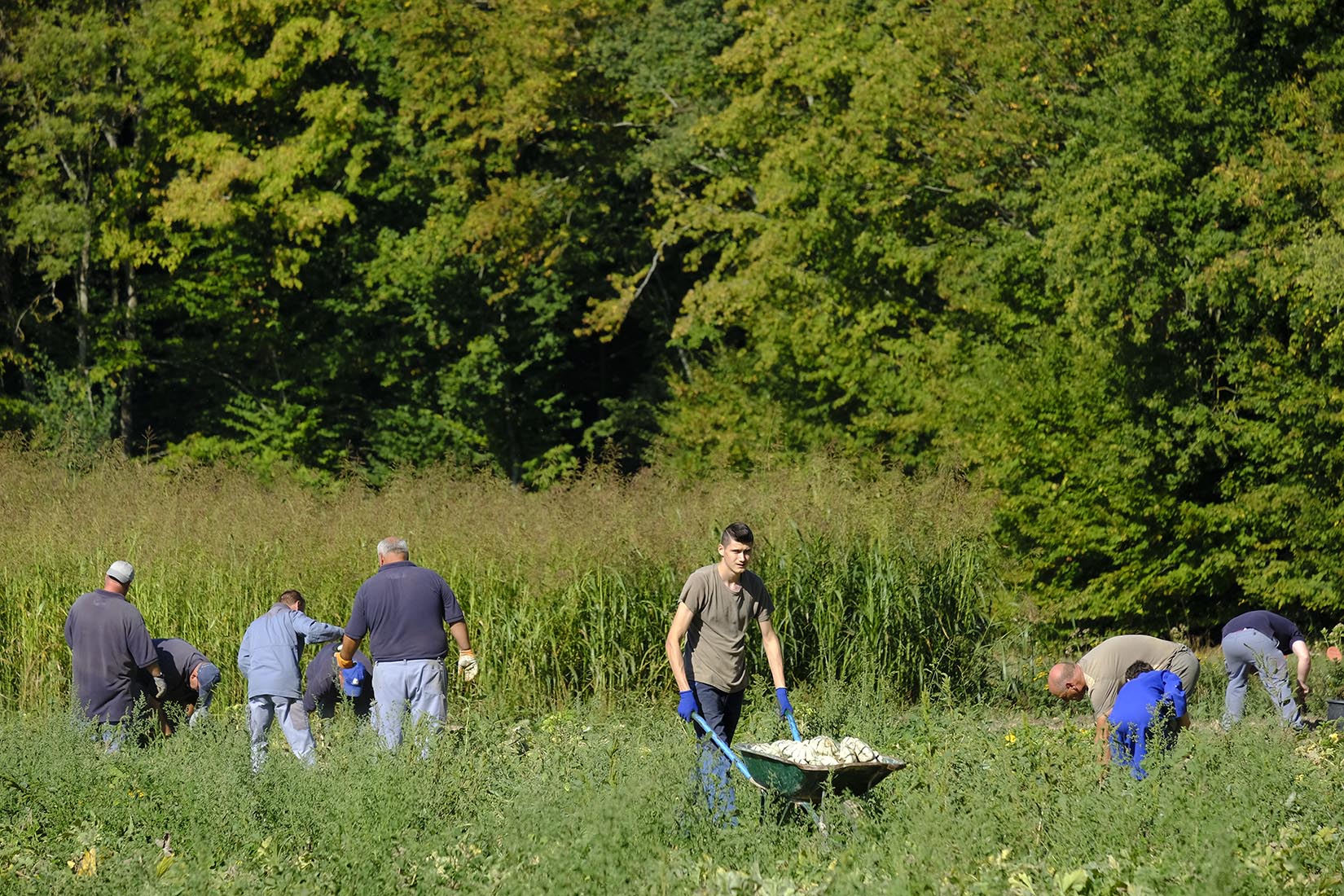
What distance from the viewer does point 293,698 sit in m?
10.9

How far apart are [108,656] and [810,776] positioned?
5.07 meters

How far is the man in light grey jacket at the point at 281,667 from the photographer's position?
1083 cm

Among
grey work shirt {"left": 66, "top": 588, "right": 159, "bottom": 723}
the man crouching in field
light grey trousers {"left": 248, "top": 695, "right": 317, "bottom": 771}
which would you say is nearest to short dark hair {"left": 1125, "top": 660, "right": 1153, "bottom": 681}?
the man crouching in field

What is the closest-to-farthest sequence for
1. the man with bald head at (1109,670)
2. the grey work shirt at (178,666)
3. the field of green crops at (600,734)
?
1. the field of green crops at (600,734)
2. the man with bald head at (1109,670)
3. the grey work shirt at (178,666)

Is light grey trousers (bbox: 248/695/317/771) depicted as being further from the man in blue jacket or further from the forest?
the forest

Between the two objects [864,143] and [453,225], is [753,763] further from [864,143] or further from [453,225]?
[453,225]

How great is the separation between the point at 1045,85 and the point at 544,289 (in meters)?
12.0

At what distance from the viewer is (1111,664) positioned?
9188mm

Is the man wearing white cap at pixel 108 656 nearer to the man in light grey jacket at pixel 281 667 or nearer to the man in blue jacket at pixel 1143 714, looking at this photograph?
the man in light grey jacket at pixel 281 667

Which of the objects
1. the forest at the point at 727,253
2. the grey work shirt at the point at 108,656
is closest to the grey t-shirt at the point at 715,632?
the grey work shirt at the point at 108,656

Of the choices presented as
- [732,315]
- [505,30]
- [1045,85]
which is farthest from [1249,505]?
[505,30]

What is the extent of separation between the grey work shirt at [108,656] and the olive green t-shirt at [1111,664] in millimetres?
5743

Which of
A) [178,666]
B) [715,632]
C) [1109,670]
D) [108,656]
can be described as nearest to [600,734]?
[715,632]

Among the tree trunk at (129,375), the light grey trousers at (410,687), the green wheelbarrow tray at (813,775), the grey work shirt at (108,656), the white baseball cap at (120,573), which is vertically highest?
the tree trunk at (129,375)
